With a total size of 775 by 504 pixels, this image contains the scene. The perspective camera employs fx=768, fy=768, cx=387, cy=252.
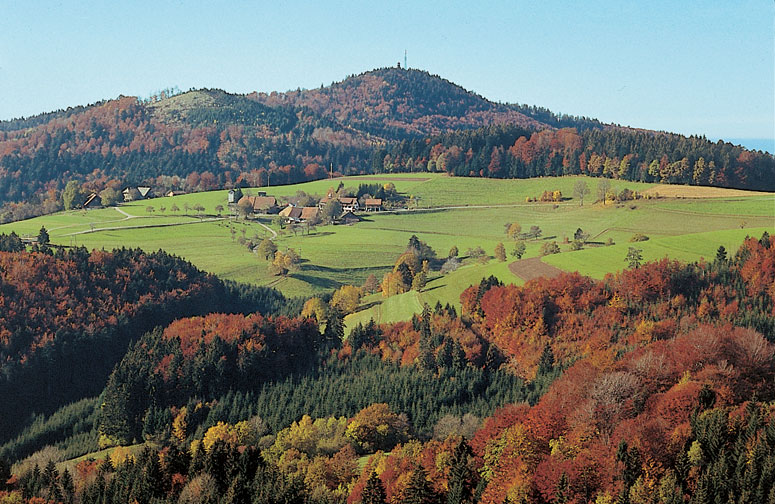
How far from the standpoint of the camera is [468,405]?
3061 inches

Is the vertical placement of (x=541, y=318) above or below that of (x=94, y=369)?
above

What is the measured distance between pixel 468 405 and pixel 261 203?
88.3m

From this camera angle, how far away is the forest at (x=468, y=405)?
5412cm

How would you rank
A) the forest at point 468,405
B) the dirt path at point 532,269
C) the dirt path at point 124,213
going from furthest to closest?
1. the dirt path at point 124,213
2. the dirt path at point 532,269
3. the forest at point 468,405

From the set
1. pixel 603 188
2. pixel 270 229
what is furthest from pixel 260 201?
pixel 603 188

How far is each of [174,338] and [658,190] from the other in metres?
94.3

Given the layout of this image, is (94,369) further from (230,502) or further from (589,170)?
(589,170)

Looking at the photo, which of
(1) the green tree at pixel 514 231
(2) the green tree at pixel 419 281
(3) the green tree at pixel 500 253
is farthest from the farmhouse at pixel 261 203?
(3) the green tree at pixel 500 253

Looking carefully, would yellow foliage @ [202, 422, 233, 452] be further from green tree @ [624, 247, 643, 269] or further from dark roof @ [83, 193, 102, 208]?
dark roof @ [83, 193, 102, 208]

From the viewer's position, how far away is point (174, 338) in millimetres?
91688

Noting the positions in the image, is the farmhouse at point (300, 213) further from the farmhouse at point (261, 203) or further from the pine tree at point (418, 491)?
the pine tree at point (418, 491)

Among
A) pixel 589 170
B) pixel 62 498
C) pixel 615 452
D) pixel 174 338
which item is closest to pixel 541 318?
pixel 615 452

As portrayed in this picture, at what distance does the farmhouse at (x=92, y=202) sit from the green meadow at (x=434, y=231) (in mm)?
5594

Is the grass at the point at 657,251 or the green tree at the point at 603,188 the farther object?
the green tree at the point at 603,188
